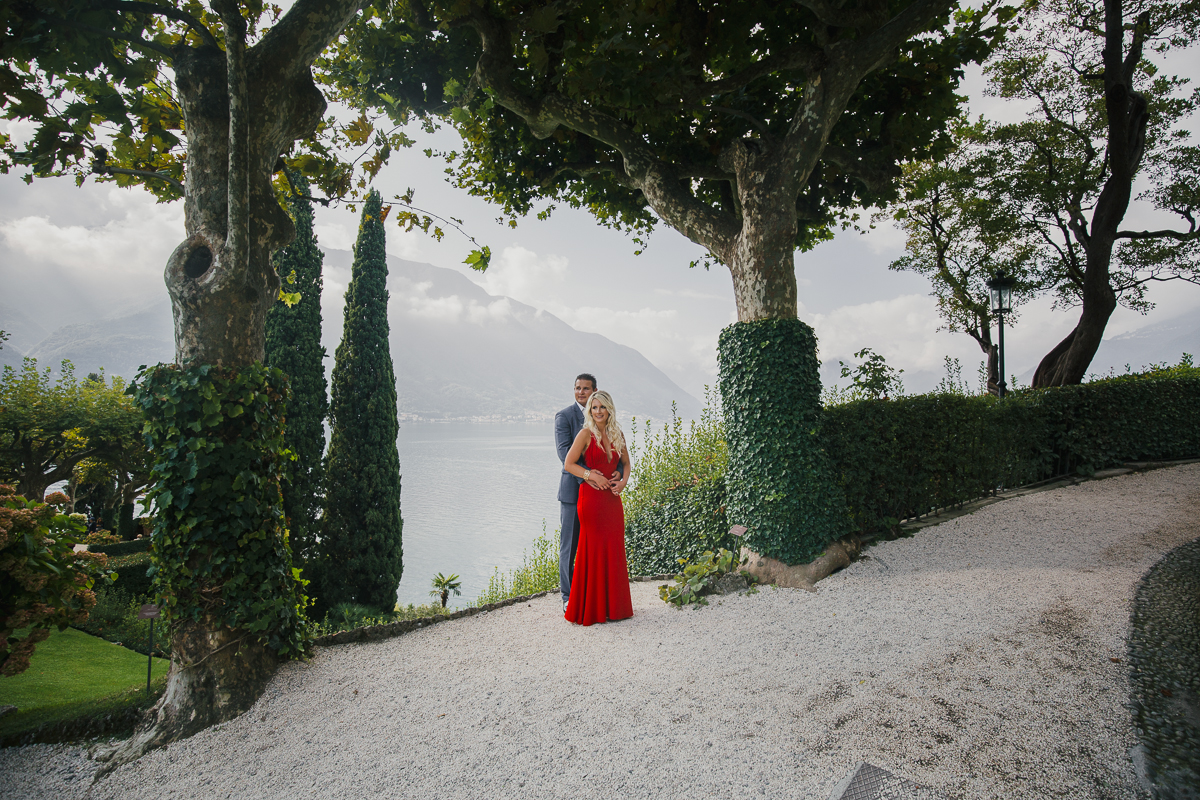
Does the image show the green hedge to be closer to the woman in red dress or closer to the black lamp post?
the woman in red dress

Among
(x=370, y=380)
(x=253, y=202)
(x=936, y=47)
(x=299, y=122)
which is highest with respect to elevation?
(x=936, y=47)

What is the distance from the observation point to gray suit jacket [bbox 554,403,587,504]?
5711 millimetres

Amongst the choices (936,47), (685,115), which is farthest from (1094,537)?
(685,115)

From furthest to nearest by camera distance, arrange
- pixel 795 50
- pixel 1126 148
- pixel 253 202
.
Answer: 1. pixel 1126 148
2. pixel 795 50
3. pixel 253 202

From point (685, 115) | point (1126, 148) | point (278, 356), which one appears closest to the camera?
point (685, 115)

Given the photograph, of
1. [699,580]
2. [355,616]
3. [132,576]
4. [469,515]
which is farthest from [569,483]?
[469,515]

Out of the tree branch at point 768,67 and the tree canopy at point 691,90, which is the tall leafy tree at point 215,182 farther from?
the tree branch at point 768,67

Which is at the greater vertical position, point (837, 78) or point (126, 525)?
point (837, 78)

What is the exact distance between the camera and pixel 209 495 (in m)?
3.65

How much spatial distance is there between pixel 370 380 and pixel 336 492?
2049 mm

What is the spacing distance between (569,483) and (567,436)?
502 mm

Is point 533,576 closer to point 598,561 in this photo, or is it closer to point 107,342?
point 598,561

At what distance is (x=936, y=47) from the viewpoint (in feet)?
21.8

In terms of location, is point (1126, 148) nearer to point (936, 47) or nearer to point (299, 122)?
point (936, 47)
